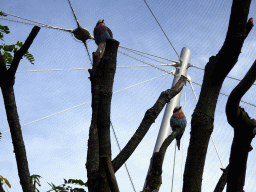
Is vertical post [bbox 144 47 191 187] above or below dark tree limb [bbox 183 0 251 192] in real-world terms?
above

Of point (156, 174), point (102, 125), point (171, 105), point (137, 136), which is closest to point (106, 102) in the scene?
point (102, 125)

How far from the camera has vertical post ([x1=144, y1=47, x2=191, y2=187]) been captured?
500 cm

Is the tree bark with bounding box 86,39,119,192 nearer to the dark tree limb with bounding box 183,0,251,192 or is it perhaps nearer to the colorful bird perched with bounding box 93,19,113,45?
the dark tree limb with bounding box 183,0,251,192

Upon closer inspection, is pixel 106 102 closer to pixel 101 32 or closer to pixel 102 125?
pixel 102 125

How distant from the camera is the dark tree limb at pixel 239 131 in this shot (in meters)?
0.95

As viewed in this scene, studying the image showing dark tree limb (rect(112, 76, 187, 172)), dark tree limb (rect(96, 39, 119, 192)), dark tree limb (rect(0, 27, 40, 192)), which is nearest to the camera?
dark tree limb (rect(96, 39, 119, 192))

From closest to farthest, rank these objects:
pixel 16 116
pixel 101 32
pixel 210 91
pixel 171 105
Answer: pixel 210 91 < pixel 16 116 < pixel 101 32 < pixel 171 105

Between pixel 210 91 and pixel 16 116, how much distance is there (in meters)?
0.94

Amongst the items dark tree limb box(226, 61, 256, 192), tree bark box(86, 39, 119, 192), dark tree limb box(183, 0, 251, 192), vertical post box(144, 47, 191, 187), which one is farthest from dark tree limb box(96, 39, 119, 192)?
vertical post box(144, 47, 191, 187)

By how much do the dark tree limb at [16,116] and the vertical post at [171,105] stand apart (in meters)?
3.37

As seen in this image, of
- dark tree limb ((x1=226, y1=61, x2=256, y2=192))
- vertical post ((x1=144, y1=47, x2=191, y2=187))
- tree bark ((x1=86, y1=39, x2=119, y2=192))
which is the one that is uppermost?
vertical post ((x1=144, y1=47, x2=191, y2=187))

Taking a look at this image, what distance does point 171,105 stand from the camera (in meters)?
5.34

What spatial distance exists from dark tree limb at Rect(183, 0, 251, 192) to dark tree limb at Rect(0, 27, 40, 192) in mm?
773

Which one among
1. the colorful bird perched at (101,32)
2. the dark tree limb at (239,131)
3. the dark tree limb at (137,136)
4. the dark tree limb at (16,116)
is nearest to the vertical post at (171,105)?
the colorful bird perched at (101,32)
